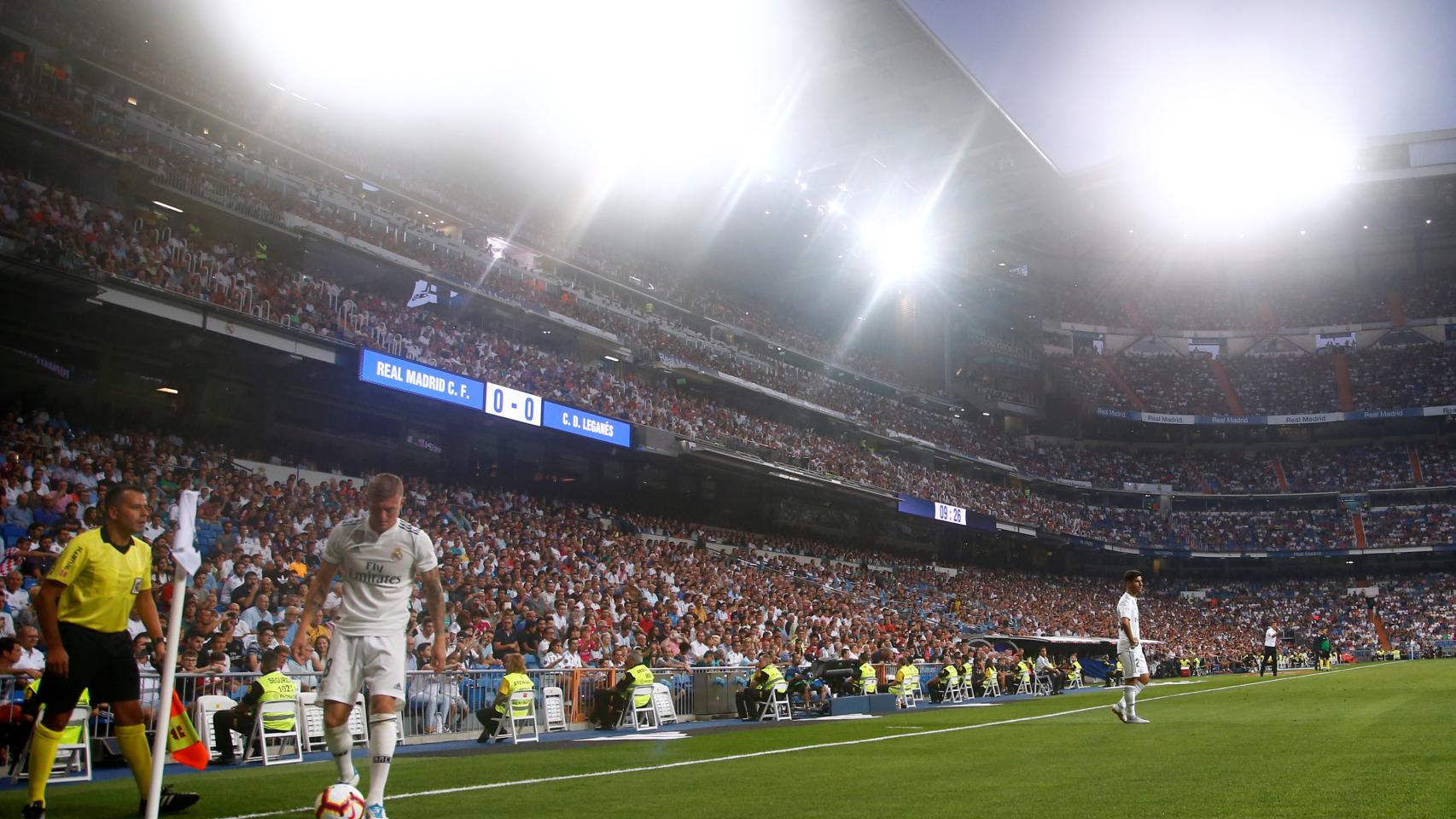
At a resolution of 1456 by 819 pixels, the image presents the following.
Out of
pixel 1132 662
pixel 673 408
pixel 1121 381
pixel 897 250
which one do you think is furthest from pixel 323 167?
pixel 1121 381

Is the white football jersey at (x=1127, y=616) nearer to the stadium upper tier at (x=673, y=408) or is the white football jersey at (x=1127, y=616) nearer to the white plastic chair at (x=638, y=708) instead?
the white plastic chair at (x=638, y=708)

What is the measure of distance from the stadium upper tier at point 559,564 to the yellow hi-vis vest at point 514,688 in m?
3.45

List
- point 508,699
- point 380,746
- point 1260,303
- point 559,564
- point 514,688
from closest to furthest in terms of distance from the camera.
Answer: point 380,746 < point 508,699 < point 514,688 < point 559,564 < point 1260,303

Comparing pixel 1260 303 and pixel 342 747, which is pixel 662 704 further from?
pixel 1260 303

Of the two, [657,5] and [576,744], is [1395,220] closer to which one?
[657,5]

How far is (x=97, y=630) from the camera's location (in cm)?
684

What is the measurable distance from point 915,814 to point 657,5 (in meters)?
31.1

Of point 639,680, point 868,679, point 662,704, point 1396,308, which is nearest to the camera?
point 639,680

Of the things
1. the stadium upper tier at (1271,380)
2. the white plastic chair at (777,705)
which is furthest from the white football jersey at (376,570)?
→ the stadium upper tier at (1271,380)

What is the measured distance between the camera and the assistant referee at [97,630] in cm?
662

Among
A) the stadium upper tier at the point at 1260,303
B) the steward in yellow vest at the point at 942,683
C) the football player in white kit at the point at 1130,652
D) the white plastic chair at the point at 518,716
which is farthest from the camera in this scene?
the stadium upper tier at the point at 1260,303

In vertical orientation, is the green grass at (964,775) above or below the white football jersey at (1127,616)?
below

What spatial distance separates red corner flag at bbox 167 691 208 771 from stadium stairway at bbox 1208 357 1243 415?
72.1 m

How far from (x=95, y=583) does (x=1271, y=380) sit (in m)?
76.0
